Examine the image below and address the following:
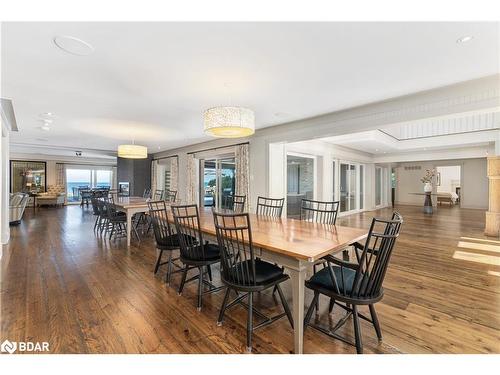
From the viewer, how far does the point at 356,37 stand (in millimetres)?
1988

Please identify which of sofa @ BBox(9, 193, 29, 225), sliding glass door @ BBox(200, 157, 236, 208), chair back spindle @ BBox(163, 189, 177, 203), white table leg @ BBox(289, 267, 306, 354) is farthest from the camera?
sliding glass door @ BBox(200, 157, 236, 208)

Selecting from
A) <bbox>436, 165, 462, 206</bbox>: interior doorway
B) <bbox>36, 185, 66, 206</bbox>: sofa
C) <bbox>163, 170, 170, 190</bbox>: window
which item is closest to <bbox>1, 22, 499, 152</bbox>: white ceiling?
<bbox>163, 170, 170, 190</bbox>: window

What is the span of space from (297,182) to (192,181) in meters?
3.52

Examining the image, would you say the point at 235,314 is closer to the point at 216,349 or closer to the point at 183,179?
the point at 216,349

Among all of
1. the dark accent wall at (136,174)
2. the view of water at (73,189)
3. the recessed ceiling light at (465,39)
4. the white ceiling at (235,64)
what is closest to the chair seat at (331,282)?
the white ceiling at (235,64)

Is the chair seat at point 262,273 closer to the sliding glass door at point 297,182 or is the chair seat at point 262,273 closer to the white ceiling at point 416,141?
the sliding glass door at point 297,182

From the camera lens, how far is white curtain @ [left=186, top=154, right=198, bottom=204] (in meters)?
7.97

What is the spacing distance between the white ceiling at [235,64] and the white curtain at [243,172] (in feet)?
6.34

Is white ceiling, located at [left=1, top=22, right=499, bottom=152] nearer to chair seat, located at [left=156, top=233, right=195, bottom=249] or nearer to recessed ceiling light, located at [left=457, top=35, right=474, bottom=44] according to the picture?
recessed ceiling light, located at [left=457, top=35, right=474, bottom=44]

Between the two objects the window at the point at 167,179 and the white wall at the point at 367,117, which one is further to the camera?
the window at the point at 167,179

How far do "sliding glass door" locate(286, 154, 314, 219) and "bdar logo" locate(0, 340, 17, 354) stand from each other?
5169mm

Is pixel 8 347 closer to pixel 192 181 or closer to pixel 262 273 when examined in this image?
pixel 262 273

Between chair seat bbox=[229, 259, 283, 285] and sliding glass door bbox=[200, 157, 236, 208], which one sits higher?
sliding glass door bbox=[200, 157, 236, 208]

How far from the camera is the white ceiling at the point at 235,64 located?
6.24 feet
